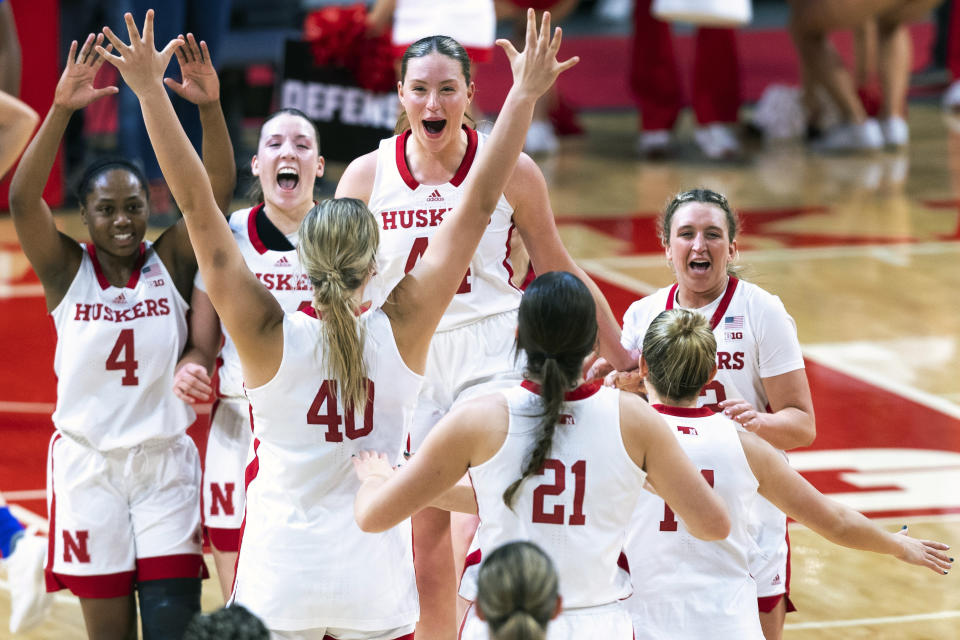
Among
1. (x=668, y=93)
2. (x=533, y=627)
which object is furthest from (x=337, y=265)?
(x=668, y=93)

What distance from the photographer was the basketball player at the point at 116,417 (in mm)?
4301

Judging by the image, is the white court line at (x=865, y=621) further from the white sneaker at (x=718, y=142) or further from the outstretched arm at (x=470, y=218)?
the white sneaker at (x=718, y=142)

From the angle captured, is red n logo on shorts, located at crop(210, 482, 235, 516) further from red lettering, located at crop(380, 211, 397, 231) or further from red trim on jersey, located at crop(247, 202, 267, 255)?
red lettering, located at crop(380, 211, 397, 231)

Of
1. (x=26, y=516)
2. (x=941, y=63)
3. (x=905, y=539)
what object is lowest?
(x=26, y=516)

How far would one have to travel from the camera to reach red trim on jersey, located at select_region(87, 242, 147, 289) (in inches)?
175

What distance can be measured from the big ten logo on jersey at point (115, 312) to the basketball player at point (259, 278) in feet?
0.51

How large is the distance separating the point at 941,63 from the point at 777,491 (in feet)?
49.8

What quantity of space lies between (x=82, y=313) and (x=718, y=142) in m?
9.55

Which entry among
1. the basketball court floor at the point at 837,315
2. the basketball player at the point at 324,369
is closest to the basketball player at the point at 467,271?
the basketball court floor at the point at 837,315

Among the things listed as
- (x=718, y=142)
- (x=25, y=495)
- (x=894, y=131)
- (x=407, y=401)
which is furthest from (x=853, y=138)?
(x=407, y=401)

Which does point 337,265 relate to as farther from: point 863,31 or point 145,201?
point 863,31

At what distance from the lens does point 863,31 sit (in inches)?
552

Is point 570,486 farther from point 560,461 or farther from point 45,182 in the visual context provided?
point 45,182

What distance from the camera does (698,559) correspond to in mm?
3543
